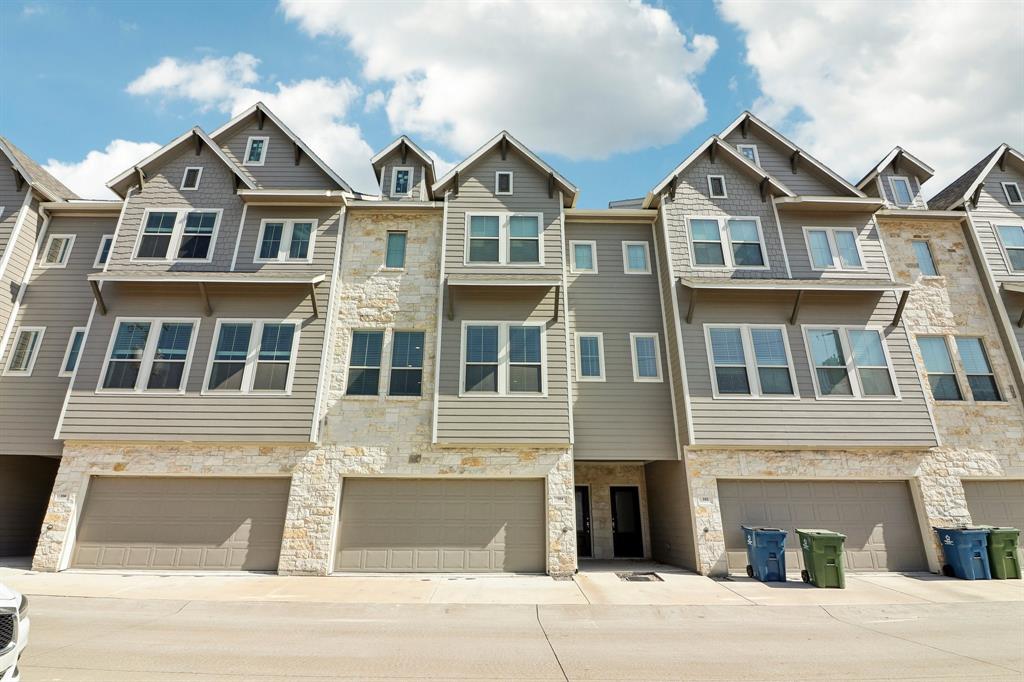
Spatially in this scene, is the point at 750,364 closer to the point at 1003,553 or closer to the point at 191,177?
the point at 1003,553

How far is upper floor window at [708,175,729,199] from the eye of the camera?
1474 centimetres

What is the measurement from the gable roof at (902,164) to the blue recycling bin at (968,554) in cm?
1112

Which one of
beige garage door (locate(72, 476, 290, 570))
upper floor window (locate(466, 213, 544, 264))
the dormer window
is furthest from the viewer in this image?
the dormer window

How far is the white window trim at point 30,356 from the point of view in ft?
43.3

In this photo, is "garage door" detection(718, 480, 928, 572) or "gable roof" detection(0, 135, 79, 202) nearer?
"garage door" detection(718, 480, 928, 572)

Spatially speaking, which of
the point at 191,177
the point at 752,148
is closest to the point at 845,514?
the point at 752,148

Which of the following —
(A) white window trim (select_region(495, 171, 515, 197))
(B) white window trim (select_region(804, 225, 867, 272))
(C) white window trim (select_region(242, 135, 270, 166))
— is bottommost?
(B) white window trim (select_region(804, 225, 867, 272))

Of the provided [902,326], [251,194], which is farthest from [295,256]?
[902,326]

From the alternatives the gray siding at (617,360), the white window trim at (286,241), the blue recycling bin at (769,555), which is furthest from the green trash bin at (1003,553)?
the white window trim at (286,241)

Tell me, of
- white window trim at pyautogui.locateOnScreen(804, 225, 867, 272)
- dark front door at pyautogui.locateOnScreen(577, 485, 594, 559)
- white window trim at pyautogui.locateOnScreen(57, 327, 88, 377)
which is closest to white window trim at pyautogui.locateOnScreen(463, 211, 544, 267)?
dark front door at pyautogui.locateOnScreen(577, 485, 594, 559)

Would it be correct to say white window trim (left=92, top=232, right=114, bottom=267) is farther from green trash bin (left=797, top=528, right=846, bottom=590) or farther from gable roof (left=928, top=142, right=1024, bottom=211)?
gable roof (left=928, top=142, right=1024, bottom=211)

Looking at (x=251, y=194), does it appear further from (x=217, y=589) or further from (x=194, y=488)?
(x=217, y=589)

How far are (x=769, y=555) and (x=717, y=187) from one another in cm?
1055

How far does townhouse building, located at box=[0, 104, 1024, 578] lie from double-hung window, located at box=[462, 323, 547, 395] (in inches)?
3.1
